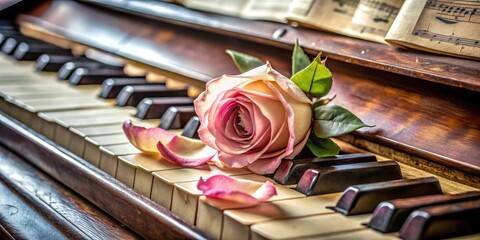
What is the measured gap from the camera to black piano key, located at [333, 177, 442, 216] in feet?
3.67

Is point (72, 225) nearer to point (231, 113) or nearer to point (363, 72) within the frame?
point (231, 113)

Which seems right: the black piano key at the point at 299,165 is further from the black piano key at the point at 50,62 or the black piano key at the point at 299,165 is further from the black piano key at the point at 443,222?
the black piano key at the point at 50,62

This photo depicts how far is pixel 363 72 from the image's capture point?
5.30ft

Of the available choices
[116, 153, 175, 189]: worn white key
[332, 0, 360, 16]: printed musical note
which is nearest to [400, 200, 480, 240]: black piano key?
[116, 153, 175, 189]: worn white key

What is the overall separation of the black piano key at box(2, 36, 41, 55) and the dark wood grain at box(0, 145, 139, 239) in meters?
0.84

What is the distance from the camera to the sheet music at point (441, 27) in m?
1.37

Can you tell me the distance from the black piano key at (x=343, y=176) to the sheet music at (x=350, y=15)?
0.38 meters

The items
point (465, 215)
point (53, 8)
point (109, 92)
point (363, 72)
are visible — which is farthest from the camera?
point (53, 8)

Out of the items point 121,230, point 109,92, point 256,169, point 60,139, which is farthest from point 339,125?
point 109,92

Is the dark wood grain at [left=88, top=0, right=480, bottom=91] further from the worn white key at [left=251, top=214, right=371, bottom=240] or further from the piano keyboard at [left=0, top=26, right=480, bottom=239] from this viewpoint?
the worn white key at [left=251, top=214, right=371, bottom=240]

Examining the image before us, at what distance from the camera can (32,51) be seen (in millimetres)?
2486

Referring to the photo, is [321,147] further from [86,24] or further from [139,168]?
[86,24]

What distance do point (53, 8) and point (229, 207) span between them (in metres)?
1.87

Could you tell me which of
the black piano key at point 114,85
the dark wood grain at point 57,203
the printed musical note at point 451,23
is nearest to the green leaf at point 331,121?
the printed musical note at point 451,23
